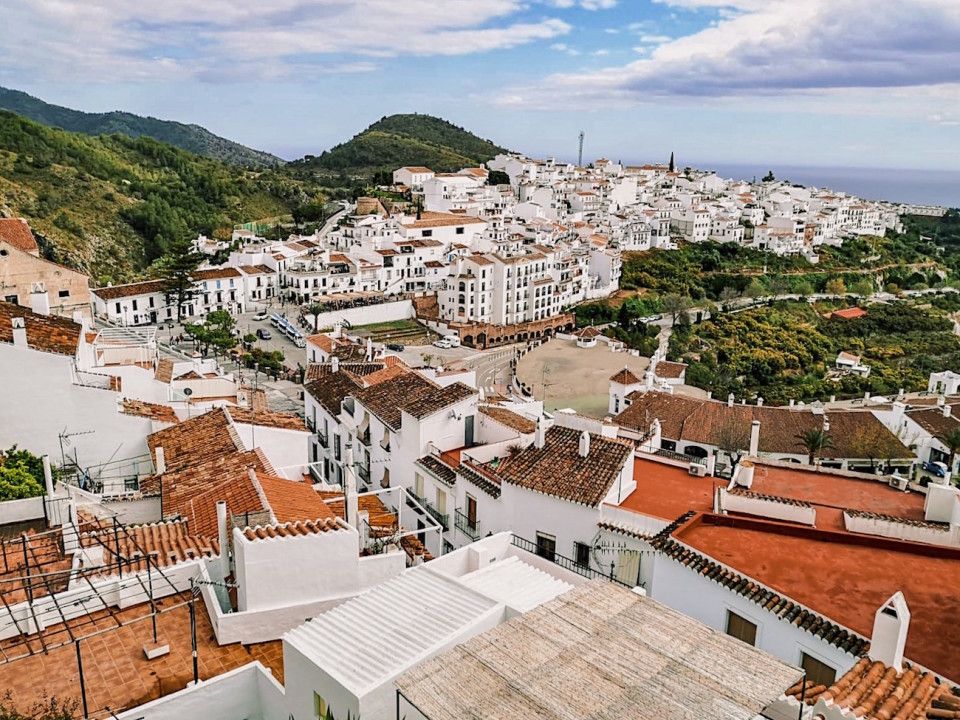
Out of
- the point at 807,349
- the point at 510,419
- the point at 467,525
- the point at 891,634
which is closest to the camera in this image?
the point at 891,634

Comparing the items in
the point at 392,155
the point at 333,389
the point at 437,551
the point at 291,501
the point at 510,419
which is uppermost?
the point at 392,155

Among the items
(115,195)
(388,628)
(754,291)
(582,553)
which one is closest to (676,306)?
(754,291)

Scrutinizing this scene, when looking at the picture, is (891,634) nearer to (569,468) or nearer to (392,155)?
(569,468)

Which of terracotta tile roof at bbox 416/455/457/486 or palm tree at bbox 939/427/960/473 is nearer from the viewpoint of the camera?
terracotta tile roof at bbox 416/455/457/486

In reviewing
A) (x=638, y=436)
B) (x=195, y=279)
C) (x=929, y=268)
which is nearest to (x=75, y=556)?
(x=638, y=436)

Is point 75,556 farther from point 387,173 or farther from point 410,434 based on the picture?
point 387,173

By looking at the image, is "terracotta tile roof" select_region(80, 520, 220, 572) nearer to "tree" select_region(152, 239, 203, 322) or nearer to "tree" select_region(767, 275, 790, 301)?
"tree" select_region(152, 239, 203, 322)

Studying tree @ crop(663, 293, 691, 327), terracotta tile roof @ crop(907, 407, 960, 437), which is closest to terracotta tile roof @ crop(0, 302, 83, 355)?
terracotta tile roof @ crop(907, 407, 960, 437)
